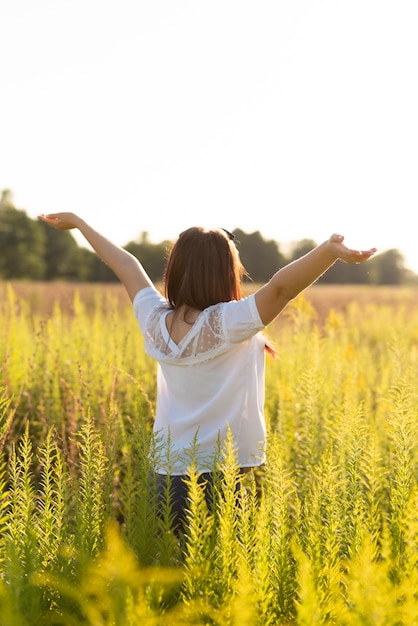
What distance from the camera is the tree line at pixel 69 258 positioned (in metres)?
50.0

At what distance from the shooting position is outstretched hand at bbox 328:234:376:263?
7.14 ft

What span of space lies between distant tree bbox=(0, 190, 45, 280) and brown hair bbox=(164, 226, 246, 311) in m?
54.8

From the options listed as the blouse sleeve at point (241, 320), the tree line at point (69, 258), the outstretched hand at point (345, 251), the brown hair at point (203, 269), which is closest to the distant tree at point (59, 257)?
the tree line at point (69, 258)

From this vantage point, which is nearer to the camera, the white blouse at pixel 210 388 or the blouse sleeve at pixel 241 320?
the blouse sleeve at pixel 241 320

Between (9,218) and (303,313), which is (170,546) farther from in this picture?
(9,218)

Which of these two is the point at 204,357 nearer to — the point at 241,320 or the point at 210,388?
the point at 210,388

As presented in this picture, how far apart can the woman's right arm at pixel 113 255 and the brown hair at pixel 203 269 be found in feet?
0.79

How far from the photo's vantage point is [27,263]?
57.7m

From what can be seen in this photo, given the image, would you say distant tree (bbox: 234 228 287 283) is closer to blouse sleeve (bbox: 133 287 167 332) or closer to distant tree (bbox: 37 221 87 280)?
distant tree (bbox: 37 221 87 280)

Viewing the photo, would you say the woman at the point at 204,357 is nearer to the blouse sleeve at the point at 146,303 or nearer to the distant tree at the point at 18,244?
the blouse sleeve at the point at 146,303

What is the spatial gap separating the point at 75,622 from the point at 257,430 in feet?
3.90

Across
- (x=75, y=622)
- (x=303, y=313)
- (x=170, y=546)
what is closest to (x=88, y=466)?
(x=170, y=546)

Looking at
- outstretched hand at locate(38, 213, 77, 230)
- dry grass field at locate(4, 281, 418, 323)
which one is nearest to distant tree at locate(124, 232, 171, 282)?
dry grass field at locate(4, 281, 418, 323)

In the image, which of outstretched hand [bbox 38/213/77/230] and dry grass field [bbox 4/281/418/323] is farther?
dry grass field [bbox 4/281/418/323]
